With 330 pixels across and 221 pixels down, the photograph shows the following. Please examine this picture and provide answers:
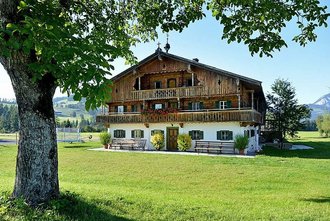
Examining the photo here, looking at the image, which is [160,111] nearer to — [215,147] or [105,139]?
[215,147]

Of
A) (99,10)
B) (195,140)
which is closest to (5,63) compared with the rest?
(99,10)

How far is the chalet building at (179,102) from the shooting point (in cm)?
2728

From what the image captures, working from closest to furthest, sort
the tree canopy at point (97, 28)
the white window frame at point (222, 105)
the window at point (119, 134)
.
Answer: the tree canopy at point (97, 28)
the white window frame at point (222, 105)
the window at point (119, 134)

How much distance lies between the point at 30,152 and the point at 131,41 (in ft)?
18.1

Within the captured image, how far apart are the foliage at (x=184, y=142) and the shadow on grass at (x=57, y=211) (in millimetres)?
21404

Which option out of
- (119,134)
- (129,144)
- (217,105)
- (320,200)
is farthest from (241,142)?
(320,200)

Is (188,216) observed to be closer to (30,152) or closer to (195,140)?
(30,152)

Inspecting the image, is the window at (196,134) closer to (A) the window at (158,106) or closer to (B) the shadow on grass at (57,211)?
(A) the window at (158,106)

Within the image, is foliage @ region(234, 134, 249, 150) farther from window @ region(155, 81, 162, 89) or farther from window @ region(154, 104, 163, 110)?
window @ region(155, 81, 162, 89)

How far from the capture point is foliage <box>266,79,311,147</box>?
37969mm

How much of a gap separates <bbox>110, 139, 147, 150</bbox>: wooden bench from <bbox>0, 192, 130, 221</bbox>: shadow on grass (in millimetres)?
23671

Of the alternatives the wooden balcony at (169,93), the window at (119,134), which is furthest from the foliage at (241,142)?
the window at (119,134)

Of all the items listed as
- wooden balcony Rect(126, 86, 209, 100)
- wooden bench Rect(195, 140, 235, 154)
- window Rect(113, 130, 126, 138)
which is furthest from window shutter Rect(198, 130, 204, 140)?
window Rect(113, 130, 126, 138)

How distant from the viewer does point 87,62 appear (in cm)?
425
